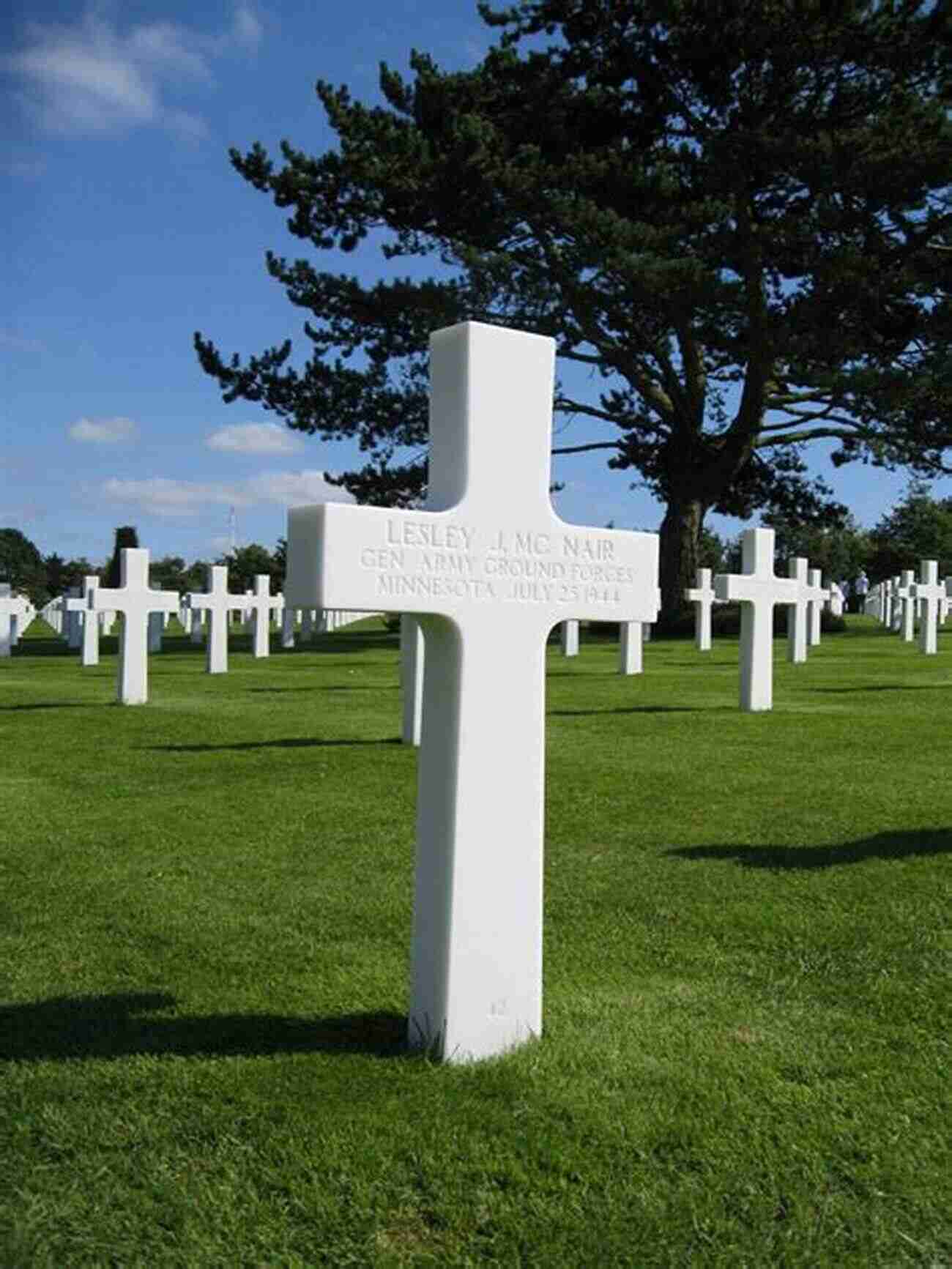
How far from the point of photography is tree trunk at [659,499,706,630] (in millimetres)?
30953

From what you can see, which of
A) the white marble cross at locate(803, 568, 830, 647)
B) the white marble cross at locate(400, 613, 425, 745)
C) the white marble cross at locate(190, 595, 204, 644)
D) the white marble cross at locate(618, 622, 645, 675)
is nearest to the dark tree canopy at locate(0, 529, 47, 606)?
the white marble cross at locate(190, 595, 204, 644)

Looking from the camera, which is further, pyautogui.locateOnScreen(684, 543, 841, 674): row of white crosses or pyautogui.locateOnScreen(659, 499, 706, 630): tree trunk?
pyautogui.locateOnScreen(659, 499, 706, 630): tree trunk

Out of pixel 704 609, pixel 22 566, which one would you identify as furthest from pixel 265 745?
pixel 22 566

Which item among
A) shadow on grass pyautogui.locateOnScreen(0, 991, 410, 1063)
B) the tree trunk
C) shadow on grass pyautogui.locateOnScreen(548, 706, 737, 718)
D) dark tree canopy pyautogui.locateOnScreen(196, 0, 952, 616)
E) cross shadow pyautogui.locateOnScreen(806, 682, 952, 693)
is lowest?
shadow on grass pyautogui.locateOnScreen(0, 991, 410, 1063)

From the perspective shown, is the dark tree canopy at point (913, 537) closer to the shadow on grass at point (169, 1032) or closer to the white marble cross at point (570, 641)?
the white marble cross at point (570, 641)

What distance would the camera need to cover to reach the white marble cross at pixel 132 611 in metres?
14.3

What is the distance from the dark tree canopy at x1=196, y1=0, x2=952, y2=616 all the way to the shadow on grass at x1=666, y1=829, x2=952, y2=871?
59.8 feet

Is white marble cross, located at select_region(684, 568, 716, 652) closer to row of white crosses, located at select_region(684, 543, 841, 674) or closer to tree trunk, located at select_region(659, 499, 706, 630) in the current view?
tree trunk, located at select_region(659, 499, 706, 630)

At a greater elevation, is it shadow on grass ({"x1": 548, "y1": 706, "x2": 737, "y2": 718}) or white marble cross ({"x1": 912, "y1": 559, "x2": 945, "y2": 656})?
white marble cross ({"x1": 912, "y1": 559, "x2": 945, "y2": 656})

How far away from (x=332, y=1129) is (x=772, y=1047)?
132 cm

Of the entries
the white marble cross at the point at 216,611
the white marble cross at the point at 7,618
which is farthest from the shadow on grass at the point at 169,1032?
the white marble cross at the point at 7,618

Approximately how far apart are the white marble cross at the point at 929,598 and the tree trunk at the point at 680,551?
9717 millimetres

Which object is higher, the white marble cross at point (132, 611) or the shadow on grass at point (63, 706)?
the white marble cross at point (132, 611)

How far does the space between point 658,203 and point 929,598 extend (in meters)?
9.69
